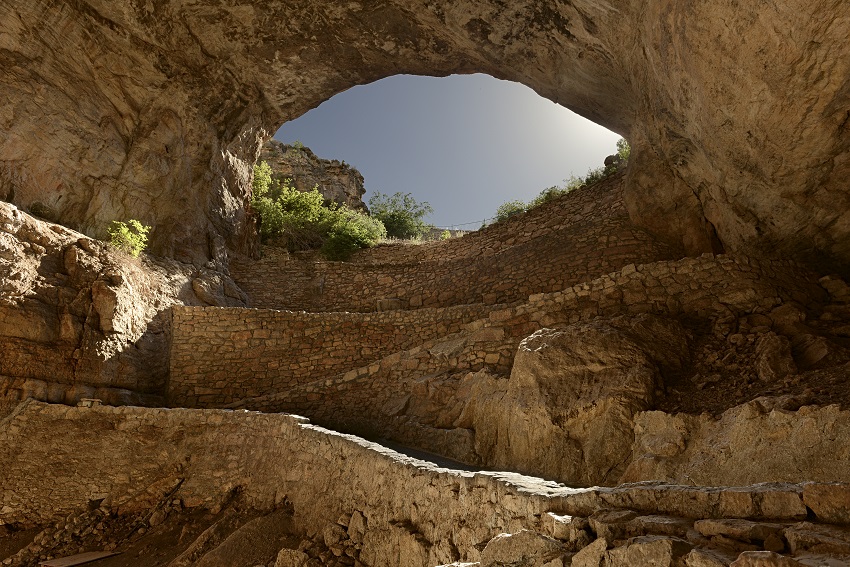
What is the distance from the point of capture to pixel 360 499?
530 centimetres

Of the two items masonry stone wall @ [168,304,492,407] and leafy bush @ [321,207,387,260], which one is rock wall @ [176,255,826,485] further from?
leafy bush @ [321,207,387,260]

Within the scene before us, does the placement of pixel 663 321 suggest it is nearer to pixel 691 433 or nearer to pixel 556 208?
pixel 691 433

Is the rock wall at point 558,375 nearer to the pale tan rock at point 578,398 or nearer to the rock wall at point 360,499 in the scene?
the pale tan rock at point 578,398

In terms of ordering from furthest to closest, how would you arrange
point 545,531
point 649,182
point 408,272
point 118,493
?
1. point 408,272
2. point 649,182
3. point 118,493
4. point 545,531

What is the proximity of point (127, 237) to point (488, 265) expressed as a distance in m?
8.44

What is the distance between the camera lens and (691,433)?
512cm

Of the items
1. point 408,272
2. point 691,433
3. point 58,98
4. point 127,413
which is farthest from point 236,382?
point 691,433

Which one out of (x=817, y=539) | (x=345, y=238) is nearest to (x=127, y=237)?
(x=345, y=238)

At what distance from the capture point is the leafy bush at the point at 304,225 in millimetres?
18266

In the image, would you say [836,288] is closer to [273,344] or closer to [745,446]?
[745,446]

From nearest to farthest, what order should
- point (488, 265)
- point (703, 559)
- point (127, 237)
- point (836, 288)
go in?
point (703, 559) < point (836, 288) < point (127, 237) < point (488, 265)

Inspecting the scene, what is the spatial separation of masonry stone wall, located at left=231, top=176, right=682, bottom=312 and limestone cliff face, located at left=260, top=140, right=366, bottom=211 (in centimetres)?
978

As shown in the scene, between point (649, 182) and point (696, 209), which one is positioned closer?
point (696, 209)

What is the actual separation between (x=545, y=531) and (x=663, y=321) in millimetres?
5081
